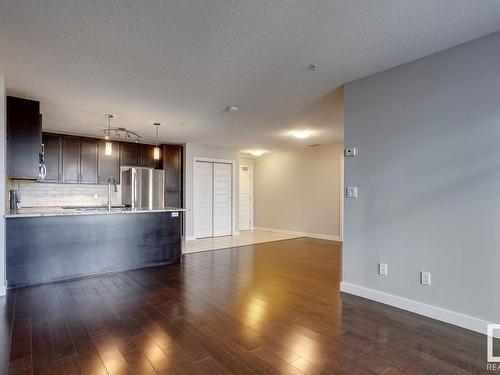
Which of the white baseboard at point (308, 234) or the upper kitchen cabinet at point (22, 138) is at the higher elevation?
the upper kitchen cabinet at point (22, 138)

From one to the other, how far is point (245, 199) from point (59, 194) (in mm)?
5095

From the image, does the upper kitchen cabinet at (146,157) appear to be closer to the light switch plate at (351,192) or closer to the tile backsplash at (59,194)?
the tile backsplash at (59,194)

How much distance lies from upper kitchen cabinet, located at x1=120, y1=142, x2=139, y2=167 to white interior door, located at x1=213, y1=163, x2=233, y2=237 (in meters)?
2.02

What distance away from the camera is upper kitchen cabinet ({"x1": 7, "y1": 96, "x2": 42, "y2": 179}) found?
3.49 metres

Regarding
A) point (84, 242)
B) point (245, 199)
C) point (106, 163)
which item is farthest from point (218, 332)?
point (245, 199)

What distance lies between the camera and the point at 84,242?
3932 millimetres

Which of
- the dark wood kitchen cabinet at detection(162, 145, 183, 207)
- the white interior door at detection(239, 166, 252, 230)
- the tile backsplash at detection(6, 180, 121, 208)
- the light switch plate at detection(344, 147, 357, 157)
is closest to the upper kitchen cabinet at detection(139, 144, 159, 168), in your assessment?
the dark wood kitchen cabinet at detection(162, 145, 183, 207)

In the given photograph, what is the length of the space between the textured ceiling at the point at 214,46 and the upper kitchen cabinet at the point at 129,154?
2.48 metres

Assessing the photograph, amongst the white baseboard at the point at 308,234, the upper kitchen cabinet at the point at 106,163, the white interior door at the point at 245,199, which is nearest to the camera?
the upper kitchen cabinet at the point at 106,163

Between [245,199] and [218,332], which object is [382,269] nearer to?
[218,332]

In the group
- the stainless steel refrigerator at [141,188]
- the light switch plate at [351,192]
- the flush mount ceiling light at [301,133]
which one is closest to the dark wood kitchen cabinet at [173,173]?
the stainless steel refrigerator at [141,188]

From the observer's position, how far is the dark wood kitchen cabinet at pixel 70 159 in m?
5.99

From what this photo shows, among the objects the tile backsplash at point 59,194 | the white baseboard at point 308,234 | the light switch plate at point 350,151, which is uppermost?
the light switch plate at point 350,151

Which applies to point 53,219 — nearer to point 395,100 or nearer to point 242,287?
point 242,287
